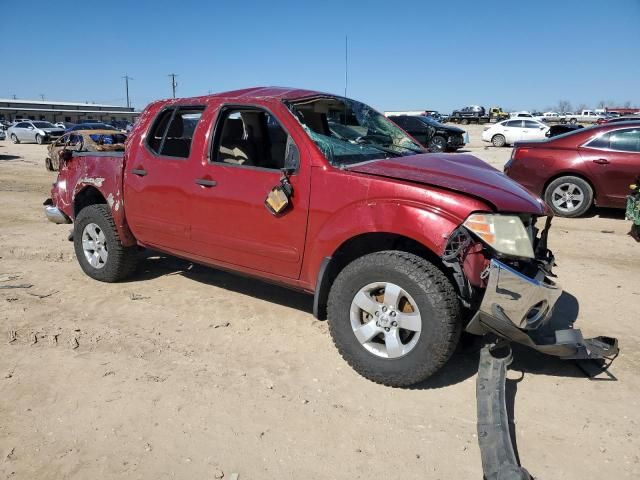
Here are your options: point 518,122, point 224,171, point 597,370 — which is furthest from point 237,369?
point 518,122

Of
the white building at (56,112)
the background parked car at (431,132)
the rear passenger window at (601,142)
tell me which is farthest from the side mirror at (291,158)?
the white building at (56,112)

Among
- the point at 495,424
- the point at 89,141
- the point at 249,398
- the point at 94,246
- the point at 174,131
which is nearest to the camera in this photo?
the point at 495,424

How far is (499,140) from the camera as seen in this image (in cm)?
2636

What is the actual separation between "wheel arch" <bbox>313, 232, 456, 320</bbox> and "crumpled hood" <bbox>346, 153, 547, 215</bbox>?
43 cm

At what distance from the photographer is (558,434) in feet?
9.18

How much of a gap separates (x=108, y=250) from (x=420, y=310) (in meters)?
3.40

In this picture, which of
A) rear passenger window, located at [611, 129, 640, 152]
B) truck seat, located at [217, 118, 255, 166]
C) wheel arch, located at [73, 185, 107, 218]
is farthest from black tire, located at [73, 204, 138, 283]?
rear passenger window, located at [611, 129, 640, 152]

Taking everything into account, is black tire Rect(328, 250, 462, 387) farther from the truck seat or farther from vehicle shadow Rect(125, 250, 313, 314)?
the truck seat

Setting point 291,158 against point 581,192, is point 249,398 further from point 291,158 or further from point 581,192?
point 581,192

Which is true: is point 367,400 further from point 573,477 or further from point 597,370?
point 597,370

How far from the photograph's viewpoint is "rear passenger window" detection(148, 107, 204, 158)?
4.38m

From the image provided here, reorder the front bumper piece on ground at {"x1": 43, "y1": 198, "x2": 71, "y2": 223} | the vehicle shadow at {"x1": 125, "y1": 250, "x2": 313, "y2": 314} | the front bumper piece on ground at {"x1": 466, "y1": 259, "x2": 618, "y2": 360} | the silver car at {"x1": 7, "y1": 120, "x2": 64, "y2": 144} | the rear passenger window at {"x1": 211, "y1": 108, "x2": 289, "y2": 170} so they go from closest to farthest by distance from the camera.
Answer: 1. the front bumper piece on ground at {"x1": 466, "y1": 259, "x2": 618, "y2": 360}
2. the rear passenger window at {"x1": 211, "y1": 108, "x2": 289, "y2": 170}
3. the vehicle shadow at {"x1": 125, "y1": 250, "x2": 313, "y2": 314}
4. the front bumper piece on ground at {"x1": 43, "y1": 198, "x2": 71, "y2": 223}
5. the silver car at {"x1": 7, "y1": 120, "x2": 64, "y2": 144}

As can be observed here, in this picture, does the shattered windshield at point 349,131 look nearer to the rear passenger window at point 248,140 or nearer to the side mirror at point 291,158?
the side mirror at point 291,158

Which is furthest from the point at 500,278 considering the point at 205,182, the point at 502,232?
the point at 205,182
